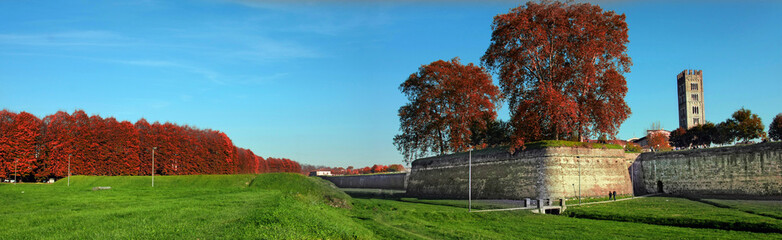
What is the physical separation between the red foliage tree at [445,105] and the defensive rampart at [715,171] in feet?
51.7

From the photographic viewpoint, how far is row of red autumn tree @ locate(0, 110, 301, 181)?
190 ft

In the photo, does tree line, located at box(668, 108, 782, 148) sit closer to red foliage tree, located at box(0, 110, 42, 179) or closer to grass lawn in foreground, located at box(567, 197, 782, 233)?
grass lawn in foreground, located at box(567, 197, 782, 233)

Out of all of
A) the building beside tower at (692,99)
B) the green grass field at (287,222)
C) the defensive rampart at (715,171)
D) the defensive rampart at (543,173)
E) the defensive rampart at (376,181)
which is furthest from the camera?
the building beside tower at (692,99)

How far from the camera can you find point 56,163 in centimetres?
6016

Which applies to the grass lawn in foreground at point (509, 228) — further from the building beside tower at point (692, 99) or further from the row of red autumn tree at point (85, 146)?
the building beside tower at point (692, 99)

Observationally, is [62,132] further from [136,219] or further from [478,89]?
[136,219]

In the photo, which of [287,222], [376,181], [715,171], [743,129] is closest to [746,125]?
[743,129]

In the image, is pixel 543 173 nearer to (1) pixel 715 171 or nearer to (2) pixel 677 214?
(2) pixel 677 214

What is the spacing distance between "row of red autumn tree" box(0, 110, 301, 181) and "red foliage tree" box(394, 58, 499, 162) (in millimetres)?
35468

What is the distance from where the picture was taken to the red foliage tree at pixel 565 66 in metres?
38.6

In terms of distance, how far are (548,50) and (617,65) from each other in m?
5.93

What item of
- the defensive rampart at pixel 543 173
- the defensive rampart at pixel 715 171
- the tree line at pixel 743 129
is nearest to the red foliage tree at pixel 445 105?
the defensive rampart at pixel 543 173

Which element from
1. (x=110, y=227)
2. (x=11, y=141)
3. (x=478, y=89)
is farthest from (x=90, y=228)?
(x=11, y=141)

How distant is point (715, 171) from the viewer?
120ft
